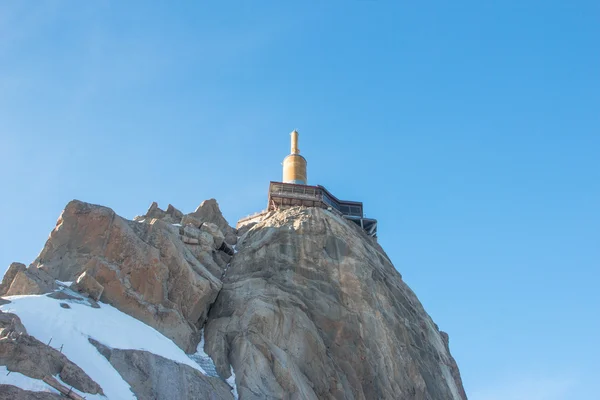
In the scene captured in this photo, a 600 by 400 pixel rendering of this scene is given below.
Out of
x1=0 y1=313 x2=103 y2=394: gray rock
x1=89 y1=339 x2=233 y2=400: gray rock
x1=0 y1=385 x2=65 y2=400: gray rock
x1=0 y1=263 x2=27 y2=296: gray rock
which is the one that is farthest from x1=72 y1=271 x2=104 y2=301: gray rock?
x1=0 y1=385 x2=65 y2=400: gray rock

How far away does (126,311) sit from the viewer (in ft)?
114

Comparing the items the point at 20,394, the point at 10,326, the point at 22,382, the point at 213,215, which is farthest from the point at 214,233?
the point at 20,394

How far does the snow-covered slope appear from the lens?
2759 cm

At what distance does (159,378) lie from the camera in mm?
30234

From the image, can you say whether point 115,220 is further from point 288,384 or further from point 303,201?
point 303,201

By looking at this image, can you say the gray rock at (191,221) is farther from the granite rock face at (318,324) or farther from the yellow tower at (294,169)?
the yellow tower at (294,169)

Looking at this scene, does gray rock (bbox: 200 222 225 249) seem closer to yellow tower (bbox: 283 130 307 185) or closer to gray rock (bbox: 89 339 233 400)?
gray rock (bbox: 89 339 233 400)

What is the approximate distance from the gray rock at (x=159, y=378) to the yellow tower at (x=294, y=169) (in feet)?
124

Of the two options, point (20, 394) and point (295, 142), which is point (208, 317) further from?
point (295, 142)

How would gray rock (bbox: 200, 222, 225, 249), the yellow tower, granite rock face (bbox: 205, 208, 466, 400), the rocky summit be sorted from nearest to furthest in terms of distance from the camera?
the rocky summit, granite rock face (bbox: 205, 208, 466, 400), gray rock (bbox: 200, 222, 225, 249), the yellow tower

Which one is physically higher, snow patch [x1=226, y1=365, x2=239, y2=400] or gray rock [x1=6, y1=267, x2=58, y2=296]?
gray rock [x1=6, y1=267, x2=58, y2=296]

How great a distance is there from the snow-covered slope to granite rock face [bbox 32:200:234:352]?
50.5 inches

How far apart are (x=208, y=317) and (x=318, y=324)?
7.10 m

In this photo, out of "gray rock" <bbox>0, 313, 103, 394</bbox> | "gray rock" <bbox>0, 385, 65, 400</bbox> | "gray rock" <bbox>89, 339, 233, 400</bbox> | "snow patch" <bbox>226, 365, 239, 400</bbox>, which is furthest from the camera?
"snow patch" <bbox>226, 365, 239, 400</bbox>
